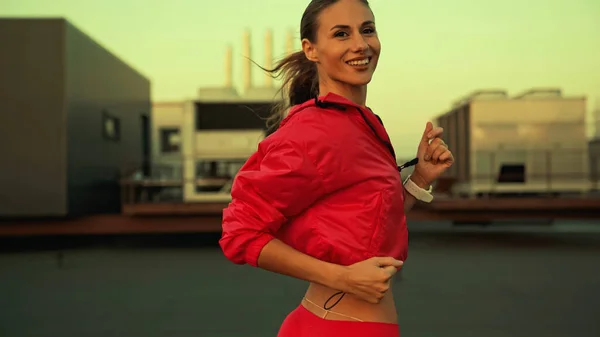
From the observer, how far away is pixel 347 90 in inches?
59.6

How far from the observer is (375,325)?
140 centimetres

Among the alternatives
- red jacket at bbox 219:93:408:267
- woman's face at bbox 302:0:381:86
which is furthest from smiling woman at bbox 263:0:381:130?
red jacket at bbox 219:93:408:267

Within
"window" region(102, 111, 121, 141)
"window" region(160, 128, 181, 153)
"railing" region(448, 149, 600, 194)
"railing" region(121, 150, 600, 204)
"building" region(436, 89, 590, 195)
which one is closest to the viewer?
"window" region(102, 111, 121, 141)

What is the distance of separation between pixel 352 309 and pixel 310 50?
61cm

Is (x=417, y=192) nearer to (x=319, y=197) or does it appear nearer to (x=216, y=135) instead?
(x=319, y=197)

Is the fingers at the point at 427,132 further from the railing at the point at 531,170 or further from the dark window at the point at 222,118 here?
the railing at the point at 531,170

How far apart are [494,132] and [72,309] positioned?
12.0m

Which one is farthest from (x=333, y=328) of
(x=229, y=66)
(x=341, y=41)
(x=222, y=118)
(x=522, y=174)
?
(x=229, y=66)

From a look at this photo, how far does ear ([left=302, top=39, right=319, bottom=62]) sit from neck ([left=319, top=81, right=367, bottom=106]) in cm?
6

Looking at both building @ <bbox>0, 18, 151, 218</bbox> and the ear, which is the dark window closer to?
building @ <bbox>0, 18, 151, 218</bbox>

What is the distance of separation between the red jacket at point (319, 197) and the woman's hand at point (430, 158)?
406mm

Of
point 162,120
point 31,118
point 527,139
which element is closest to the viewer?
point 31,118

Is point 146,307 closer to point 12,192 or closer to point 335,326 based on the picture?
point 335,326

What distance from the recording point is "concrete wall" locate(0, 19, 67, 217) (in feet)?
40.5
